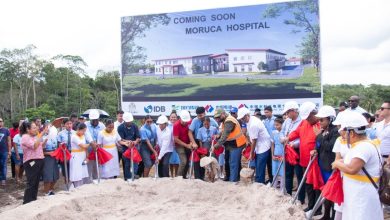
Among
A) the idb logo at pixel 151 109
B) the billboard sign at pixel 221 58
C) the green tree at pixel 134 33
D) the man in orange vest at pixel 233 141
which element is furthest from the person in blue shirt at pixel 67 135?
the green tree at pixel 134 33

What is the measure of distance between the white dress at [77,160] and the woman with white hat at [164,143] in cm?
147

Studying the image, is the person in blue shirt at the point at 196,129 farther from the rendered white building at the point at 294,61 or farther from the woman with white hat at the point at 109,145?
the rendered white building at the point at 294,61

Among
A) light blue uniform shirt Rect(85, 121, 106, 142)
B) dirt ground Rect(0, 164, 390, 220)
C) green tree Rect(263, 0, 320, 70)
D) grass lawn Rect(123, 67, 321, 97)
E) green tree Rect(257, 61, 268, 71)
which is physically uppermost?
green tree Rect(263, 0, 320, 70)

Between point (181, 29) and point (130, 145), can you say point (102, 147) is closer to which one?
point (130, 145)

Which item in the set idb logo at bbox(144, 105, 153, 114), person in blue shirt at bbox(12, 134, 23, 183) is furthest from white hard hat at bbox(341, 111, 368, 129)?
idb logo at bbox(144, 105, 153, 114)

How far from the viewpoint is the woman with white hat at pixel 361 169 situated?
11.9 feet

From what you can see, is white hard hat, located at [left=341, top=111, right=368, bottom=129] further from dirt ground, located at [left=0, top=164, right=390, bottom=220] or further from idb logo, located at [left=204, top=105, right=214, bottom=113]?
idb logo, located at [left=204, top=105, right=214, bottom=113]

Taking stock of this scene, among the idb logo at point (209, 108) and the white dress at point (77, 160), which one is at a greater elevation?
the idb logo at point (209, 108)

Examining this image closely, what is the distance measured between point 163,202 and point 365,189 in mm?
3598

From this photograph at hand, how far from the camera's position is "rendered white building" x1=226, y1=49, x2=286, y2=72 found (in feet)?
39.2

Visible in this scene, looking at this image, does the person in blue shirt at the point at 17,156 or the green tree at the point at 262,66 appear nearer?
the person in blue shirt at the point at 17,156

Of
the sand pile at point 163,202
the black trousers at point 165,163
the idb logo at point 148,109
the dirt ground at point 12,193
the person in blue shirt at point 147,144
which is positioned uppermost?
the idb logo at point 148,109

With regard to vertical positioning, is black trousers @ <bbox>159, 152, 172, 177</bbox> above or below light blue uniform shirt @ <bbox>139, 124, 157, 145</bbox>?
below

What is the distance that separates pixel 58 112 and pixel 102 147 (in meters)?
27.5
